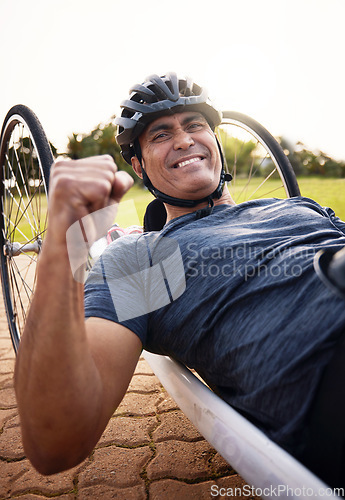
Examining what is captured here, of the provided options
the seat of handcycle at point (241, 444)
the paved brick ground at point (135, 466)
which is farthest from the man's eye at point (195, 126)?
the paved brick ground at point (135, 466)

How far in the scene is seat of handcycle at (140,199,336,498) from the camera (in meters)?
0.75

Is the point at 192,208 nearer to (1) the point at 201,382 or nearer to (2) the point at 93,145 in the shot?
(1) the point at 201,382

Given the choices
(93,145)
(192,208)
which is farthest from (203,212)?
(93,145)

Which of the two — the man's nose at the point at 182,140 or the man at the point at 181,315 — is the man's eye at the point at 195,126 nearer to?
the man's nose at the point at 182,140

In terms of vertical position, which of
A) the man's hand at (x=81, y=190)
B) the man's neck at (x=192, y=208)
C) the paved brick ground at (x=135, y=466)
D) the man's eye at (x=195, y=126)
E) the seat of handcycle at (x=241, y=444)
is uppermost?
the man's eye at (x=195, y=126)

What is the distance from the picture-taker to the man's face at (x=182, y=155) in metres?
1.67

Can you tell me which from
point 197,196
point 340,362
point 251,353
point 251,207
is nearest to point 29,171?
point 197,196

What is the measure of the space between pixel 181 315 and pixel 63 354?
0.41 meters

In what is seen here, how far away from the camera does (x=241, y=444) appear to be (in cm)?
88

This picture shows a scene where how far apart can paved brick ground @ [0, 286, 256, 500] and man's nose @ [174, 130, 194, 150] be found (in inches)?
51.7

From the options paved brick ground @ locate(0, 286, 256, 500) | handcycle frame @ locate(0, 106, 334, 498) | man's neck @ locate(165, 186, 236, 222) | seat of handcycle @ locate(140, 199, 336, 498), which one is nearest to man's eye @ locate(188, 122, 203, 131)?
man's neck @ locate(165, 186, 236, 222)

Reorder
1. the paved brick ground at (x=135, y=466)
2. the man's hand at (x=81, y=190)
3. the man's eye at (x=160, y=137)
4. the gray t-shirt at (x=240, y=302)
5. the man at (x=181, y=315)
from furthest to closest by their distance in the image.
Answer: the man's eye at (x=160, y=137), the paved brick ground at (x=135, y=466), the gray t-shirt at (x=240, y=302), the man at (x=181, y=315), the man's hand at (x=81, y=190)

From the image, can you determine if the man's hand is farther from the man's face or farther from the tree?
the man's face

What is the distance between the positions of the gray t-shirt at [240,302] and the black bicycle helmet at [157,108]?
0.41 meters
